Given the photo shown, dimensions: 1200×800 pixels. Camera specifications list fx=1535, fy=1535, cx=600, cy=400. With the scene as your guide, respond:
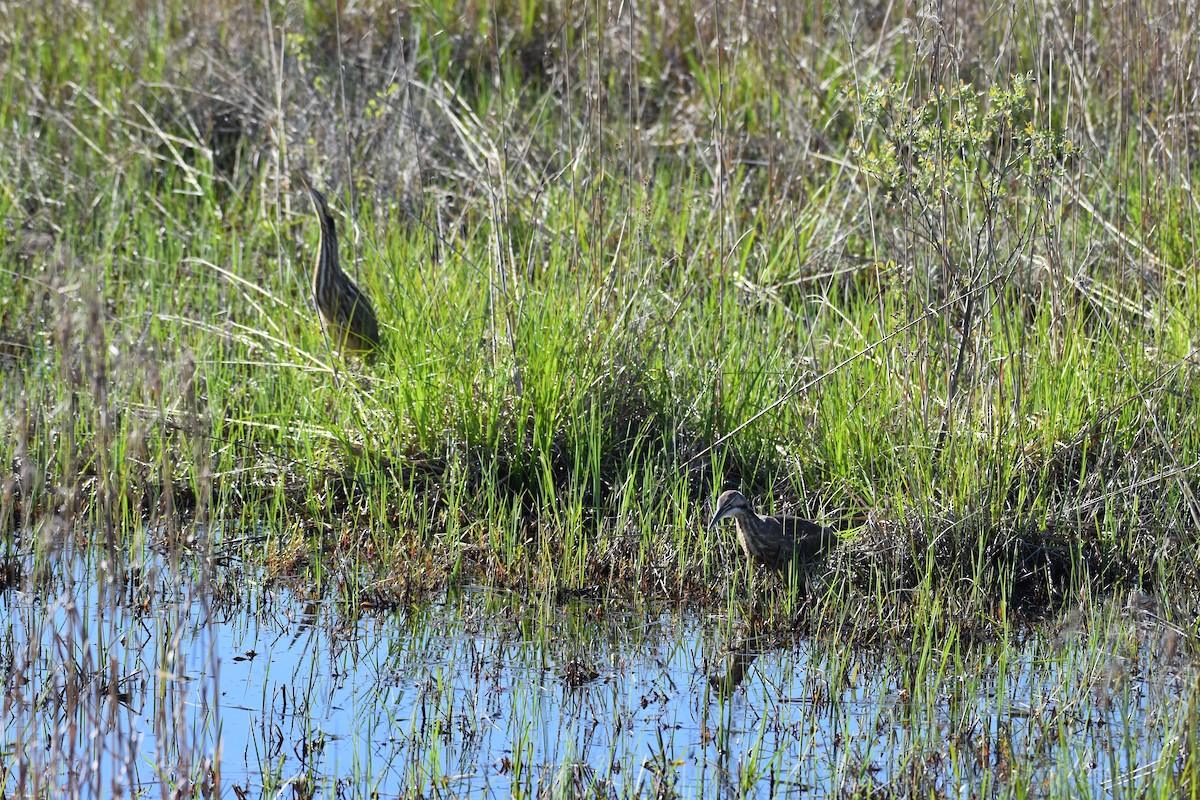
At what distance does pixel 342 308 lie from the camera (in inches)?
253

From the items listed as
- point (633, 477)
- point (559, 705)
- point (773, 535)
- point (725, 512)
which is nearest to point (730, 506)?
point (725, 512)

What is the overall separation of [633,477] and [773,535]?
1.94 feet

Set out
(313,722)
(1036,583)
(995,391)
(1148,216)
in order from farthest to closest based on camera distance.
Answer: (1148,216) → (995,391) → (1036,583) → (313,722)

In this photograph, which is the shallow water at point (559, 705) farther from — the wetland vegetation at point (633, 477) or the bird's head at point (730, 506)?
the bird's head at point (730, 506)

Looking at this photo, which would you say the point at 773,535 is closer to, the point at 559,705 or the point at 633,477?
the point at 633,477

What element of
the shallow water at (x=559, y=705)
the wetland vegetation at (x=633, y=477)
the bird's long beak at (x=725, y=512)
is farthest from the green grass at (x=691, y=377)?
the shallow water at (x=559, y=705)

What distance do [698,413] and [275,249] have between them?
3.06 meters

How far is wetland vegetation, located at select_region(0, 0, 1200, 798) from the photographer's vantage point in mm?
3697

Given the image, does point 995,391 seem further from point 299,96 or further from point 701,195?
point 299,96

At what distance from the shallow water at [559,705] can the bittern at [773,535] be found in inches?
12.2

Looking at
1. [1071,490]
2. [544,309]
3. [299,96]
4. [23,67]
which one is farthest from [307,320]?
[23,67]

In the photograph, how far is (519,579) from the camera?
495 centimetres

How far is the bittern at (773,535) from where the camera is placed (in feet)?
16.0

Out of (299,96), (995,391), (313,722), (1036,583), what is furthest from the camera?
(299,96)
